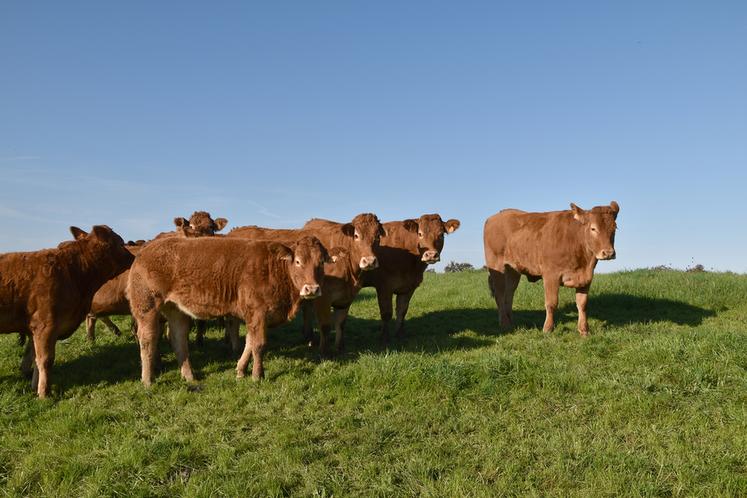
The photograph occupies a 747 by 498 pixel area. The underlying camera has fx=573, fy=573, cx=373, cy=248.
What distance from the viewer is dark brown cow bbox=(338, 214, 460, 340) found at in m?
11.8

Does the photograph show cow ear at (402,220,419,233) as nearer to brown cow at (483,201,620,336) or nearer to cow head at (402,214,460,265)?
cow head at (402,214,460,265)

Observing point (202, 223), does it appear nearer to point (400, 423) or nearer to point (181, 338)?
point (181, 338)

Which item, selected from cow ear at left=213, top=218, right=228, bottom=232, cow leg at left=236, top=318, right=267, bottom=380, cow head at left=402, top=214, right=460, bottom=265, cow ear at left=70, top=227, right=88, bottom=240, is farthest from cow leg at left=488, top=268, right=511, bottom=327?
cow ear at left=70, top=227, right=88, bottom=240

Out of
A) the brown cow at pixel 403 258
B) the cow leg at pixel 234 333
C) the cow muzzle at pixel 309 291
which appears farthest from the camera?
the brown cow at pixel 403 258

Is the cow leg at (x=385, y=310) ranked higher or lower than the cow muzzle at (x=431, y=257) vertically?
lower

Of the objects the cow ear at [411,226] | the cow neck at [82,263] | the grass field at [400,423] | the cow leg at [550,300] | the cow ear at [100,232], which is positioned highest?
the cow ear at [411,226]

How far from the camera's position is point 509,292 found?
42.2ft

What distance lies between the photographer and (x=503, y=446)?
5.79 m

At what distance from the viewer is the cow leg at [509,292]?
40.7ft

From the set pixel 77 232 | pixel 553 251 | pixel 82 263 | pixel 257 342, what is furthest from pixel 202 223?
pixel 553 251

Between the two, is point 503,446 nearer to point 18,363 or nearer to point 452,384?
point 452,384

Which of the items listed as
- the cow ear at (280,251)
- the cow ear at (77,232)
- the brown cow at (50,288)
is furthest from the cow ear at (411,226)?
the cow ear at (77,232)

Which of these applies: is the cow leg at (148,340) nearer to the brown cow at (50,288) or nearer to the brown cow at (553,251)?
the brown cow at (50,288)

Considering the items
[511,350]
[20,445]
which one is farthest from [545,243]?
[20,445]
